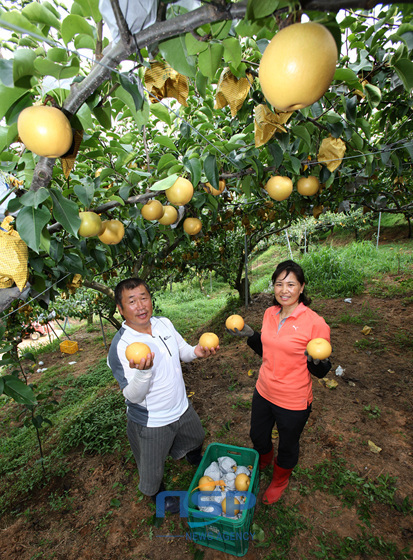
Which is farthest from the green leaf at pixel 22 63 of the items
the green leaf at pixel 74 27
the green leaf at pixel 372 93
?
the green leaf at pixel 372 93

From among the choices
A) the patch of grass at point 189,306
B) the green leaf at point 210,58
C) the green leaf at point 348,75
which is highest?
the green leaf at point 348,75

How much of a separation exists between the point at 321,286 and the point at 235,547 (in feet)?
20.0

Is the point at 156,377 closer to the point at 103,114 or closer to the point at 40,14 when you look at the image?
the point at 103,114

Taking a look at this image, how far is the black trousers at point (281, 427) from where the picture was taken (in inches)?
71.0

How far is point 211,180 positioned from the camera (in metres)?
1.56

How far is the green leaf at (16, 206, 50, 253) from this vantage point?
1.00 meters

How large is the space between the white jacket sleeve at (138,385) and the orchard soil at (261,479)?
118 cm

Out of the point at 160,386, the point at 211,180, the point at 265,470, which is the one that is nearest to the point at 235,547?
the point at 265,470

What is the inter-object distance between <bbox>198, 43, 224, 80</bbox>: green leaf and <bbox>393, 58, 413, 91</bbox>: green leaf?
2.31ft

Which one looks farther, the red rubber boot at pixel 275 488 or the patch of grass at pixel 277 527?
the red rubber boot at pixel 275 488

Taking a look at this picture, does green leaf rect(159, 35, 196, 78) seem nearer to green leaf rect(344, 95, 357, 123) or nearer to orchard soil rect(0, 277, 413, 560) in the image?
green leaf rect(344, 95, 357, 123)

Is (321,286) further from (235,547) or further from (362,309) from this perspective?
(235,547)

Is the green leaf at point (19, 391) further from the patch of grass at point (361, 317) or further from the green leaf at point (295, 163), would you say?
the patch of grass at point (361, 317)

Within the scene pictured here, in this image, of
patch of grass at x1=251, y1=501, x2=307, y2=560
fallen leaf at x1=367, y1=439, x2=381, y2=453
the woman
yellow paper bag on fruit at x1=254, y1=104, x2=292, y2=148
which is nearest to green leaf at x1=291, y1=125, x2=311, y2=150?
yellow paper bag on fruit at x1=254, y1=104, x2=292, y2=148
